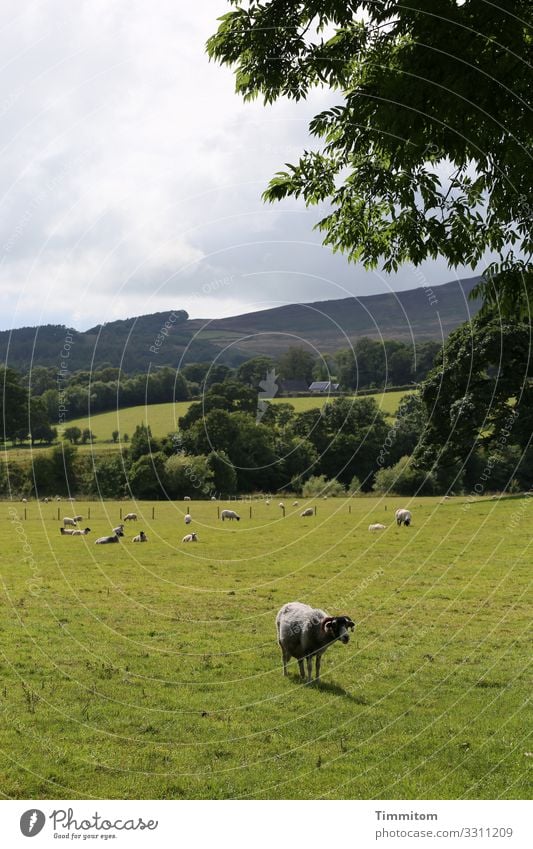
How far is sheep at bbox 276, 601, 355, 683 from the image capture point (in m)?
15.4

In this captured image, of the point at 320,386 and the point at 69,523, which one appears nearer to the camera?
the point at 320,386

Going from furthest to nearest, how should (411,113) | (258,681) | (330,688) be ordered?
(258,681)
(330,688)
(411,113)

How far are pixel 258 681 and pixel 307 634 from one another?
Result: 1447mm

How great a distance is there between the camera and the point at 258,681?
15.8m

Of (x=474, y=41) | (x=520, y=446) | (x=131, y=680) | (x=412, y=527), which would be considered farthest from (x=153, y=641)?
(x=520, y=446)

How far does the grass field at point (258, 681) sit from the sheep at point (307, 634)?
544mm

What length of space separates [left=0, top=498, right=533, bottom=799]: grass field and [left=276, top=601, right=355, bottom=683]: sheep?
0.54 m

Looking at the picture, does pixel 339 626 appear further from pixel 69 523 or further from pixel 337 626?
pixel 69 523

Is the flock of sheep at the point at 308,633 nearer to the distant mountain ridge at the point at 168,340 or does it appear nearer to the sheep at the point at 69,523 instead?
the distant mountain ridge at the point at 168,340

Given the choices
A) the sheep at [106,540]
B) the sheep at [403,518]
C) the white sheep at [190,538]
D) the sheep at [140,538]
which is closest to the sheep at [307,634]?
the white sheep at [190,538]

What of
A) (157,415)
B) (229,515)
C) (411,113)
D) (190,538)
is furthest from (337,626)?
(229,515)

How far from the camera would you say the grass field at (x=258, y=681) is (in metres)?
10.8

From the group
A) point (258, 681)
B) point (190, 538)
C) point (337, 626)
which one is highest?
point (337, 626)

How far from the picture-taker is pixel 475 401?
5269 cm
